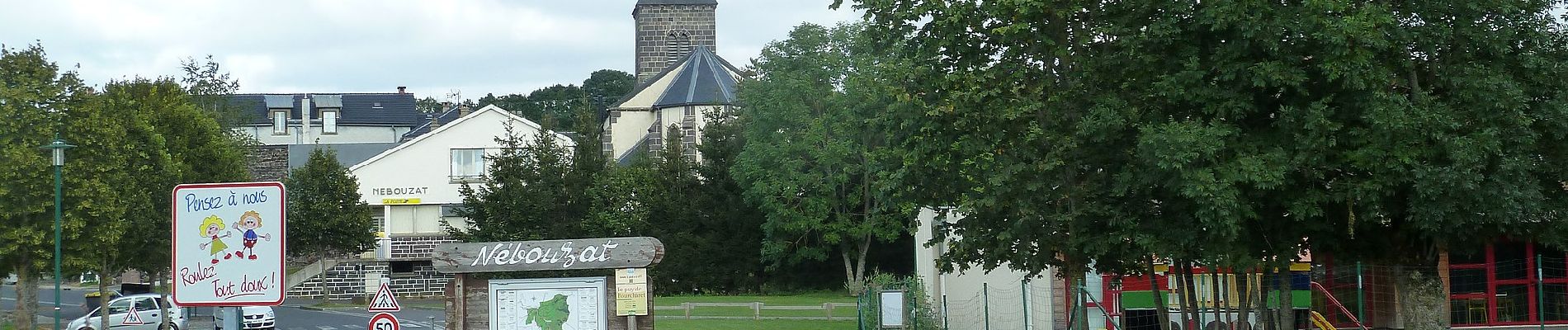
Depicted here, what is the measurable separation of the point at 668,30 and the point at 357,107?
72.1 feet

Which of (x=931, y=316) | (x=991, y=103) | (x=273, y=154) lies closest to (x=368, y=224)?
(x=273, y=154)

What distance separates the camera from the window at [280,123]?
307ft

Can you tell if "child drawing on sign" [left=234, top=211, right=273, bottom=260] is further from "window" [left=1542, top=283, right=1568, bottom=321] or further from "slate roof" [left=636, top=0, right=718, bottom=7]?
"slate roof" [left=636, top=0, right=718, bottom=7]

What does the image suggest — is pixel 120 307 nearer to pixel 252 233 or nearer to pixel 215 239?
pixel 215 239

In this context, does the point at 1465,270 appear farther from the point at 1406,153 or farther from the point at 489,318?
the point at 489,318

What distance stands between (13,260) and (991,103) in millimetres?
22973

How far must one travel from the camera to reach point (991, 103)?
51.2 ft

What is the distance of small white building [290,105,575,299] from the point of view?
59281mm

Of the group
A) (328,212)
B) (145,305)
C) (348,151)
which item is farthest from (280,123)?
(145,305)

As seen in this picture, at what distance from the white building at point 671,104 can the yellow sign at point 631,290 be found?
47057 millimetres

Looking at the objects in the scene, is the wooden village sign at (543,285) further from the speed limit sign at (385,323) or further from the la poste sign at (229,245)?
the la poste sign at (229,245)

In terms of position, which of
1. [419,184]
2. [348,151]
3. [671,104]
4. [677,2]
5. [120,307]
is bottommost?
[120,307]

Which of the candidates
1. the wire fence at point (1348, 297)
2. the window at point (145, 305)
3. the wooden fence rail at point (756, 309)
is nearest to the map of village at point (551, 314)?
the wire fence at point (1348, 297)

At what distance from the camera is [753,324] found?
36.2m
